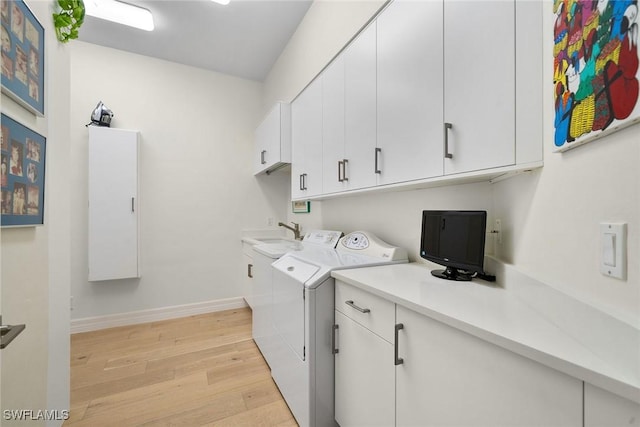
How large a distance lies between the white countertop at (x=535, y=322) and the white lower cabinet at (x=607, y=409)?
31mm

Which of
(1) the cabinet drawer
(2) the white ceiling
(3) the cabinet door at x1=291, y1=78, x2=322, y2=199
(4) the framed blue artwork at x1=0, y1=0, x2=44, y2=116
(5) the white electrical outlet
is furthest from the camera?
(2) the white ceiling

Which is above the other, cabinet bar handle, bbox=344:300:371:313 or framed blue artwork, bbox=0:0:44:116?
framed blue artwork, bbox=0:0:44:116

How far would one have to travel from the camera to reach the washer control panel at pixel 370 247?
5.12 feet

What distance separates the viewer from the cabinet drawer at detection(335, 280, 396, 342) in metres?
0.99

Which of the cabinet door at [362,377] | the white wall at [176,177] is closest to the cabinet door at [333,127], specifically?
the cabinet door at [362,377]

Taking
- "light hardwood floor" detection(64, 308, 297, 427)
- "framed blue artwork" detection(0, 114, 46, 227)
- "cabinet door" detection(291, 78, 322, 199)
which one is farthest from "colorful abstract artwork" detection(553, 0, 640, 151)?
"light hardwood floor" detection(64, 308, 297, 427)

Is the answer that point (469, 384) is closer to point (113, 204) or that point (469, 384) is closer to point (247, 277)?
point (247, 277)

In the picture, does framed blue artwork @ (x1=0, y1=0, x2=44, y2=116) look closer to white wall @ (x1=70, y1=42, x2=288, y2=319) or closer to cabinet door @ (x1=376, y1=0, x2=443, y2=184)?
cabinet door @ (x1=376, y1=0, x2=443, y2=184)

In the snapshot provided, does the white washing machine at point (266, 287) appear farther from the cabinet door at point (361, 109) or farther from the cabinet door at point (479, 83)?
the cabinet door at point (479, 83)

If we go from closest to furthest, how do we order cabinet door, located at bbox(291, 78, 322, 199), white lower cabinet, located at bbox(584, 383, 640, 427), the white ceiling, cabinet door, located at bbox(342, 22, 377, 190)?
white lower cabinet, located at bbox(584, 383, 640, 427) → cabinet door, located at bbox(342, 22, 377, 190) → cabinet door, located at bbox(291, 78, 322, 199) → the white ceiling

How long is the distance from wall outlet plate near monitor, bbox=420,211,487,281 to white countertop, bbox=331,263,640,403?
0.08 metres

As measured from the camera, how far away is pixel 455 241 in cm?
117

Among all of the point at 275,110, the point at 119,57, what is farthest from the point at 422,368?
the point at 119,57

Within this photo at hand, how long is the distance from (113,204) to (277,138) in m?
1.77
